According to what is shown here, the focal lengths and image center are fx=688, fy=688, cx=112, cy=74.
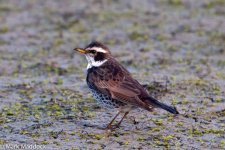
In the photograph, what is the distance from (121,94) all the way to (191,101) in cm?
198

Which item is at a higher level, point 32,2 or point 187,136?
point 32,2

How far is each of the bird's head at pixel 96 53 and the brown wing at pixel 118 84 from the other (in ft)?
0.55

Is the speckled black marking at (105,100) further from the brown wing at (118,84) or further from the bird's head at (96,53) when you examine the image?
the bird's head at (96,53)

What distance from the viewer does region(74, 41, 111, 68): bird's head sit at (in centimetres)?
1072

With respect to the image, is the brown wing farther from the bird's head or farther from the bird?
the bird's head

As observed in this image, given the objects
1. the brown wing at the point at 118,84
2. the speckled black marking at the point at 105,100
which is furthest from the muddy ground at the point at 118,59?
the brown wing at the point at 118,84

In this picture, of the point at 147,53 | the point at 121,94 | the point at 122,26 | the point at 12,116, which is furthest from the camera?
the point at 122,26

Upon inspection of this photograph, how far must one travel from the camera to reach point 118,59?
1411 centimetres

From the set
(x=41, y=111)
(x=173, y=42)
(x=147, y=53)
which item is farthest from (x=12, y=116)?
(x=173, y=42)

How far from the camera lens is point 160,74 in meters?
13.1

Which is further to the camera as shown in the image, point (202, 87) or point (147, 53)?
point (147, 53)

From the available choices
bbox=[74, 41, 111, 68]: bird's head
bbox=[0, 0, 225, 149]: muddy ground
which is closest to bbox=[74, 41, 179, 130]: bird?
bbox=[74, 41, 111, 68]: bird's head

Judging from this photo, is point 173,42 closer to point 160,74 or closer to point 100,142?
point 160,74

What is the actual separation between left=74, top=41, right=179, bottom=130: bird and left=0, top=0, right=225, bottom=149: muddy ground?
0.40m
